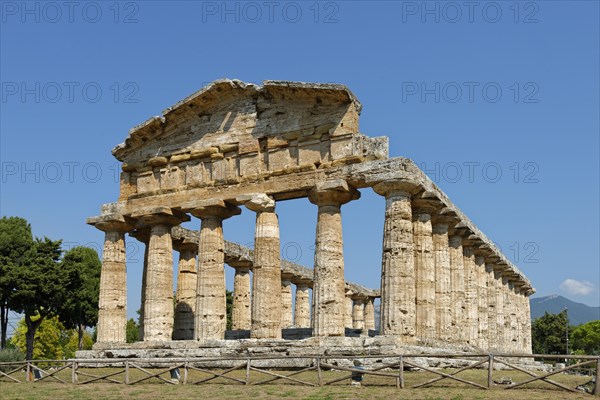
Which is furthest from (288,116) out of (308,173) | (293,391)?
(293,391)

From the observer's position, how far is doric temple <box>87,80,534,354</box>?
27219 millimetres

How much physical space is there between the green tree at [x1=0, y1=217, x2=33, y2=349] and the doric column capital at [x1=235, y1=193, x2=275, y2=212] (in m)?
24.3

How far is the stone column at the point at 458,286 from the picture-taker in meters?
34.5

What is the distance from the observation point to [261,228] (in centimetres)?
2958

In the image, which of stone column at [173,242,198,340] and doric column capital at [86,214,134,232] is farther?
stone column at [173,242,198,340]

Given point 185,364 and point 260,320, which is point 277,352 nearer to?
point 260,320

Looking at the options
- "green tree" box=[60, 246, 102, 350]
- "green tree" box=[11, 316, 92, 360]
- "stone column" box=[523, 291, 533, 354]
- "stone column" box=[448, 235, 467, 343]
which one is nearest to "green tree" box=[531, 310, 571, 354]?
"stone column" box=[523, 291, 533, 354]

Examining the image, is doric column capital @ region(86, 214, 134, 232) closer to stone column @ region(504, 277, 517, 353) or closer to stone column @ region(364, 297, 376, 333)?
stone column @ region(504, 277, 517, 353)

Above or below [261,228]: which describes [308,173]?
above

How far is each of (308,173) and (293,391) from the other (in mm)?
11650

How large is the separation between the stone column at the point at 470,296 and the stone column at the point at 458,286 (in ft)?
2.92

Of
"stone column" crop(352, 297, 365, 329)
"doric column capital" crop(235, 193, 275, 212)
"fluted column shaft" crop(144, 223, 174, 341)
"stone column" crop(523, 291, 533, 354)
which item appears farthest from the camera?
"stone column" crop(352, 297, 365, 329)

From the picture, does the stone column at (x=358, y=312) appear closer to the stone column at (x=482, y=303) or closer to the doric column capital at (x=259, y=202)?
the stone column at (x=482, y=303)

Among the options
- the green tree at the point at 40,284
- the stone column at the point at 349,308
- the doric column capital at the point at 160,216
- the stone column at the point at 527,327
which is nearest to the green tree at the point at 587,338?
the stone column at the point at 527,327
